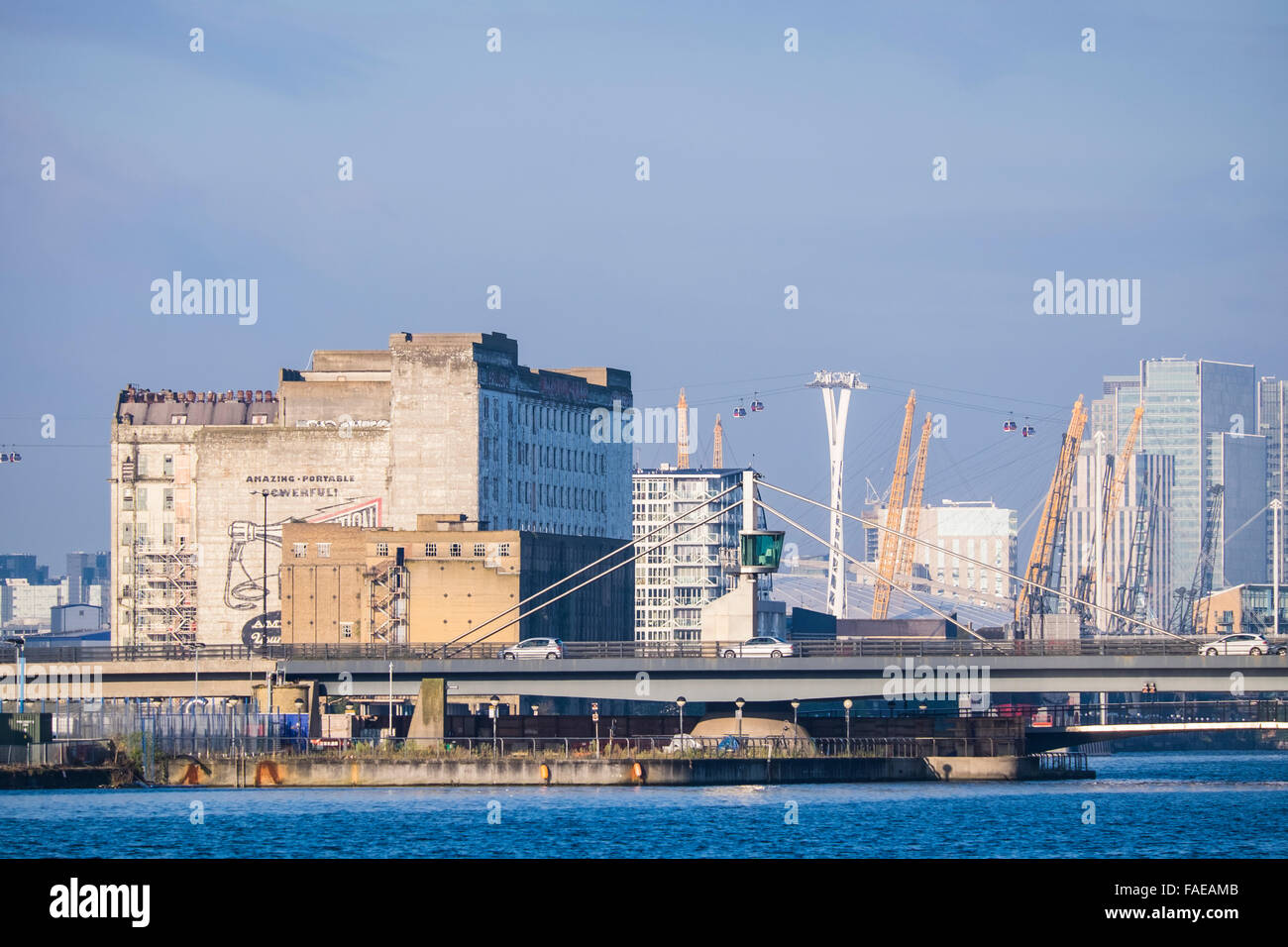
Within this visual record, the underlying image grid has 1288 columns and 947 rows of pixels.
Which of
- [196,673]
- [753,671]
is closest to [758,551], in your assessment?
[753,671]

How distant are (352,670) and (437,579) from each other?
43.9 m

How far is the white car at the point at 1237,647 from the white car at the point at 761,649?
67.4ft

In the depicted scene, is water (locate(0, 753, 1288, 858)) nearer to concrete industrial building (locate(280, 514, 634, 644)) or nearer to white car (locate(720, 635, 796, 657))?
white car (locate(720, 635, 796, 657))

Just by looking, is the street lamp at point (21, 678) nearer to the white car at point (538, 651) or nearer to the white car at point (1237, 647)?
the white car at point (538, 651)

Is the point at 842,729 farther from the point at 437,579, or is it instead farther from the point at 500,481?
the point at 500,481

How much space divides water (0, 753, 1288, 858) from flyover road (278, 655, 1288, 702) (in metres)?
5.20

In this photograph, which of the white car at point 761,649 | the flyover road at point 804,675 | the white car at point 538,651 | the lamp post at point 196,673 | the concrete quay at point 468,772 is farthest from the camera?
the lamp post at point 196,673

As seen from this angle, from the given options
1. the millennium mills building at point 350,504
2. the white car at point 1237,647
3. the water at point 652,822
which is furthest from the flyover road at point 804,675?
the millennium mills building at point 350,504

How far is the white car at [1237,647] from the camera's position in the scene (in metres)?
97.2

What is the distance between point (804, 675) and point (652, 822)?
→ 939 inches

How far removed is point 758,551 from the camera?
104000mm

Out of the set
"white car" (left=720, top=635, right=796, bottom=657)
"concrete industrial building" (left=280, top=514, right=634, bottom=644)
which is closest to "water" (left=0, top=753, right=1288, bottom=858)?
"white car" (left=720, top=635, right=796, bottom=657)

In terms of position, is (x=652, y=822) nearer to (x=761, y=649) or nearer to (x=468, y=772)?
(x=468, y=772)

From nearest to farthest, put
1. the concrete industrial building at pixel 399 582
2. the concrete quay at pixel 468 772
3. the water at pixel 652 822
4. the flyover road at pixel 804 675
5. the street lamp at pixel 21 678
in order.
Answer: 1. the water at pixel 652 822
2. the flyover road at pixel 804 675
3. the concrete quay at pixel 468 772
4. the street lamp at pixel 21 678
5. the concrete industrial building at pixel 399 582
